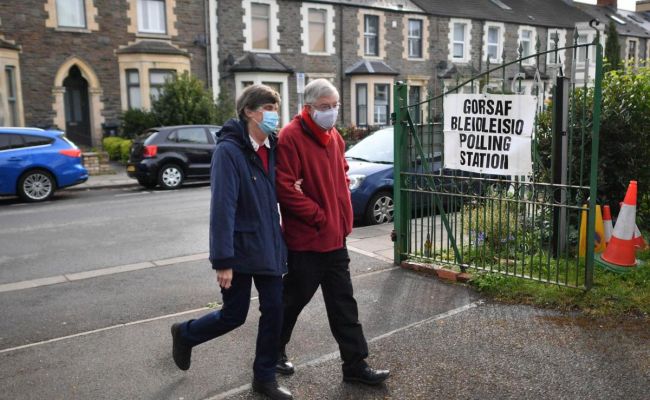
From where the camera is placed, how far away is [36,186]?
524 inches

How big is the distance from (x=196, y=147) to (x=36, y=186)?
4.03m

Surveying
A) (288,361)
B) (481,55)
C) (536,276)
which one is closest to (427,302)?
(536,276)

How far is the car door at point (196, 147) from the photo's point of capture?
15.5m

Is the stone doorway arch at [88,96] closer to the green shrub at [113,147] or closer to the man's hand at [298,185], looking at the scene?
the green shrub at [113,147]

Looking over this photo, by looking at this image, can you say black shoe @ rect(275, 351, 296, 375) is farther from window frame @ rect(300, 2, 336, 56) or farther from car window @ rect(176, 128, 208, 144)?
window frame @ rect(300, 2, 336, 56)

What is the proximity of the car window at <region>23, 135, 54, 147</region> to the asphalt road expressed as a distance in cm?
703

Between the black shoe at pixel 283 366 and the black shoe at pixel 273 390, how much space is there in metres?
0.29

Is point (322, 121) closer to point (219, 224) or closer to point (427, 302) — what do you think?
point (219, 224)

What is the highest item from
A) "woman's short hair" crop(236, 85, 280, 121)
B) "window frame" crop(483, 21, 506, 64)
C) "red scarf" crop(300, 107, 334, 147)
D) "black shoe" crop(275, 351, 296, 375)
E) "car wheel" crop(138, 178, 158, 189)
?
"window frame" crop(483, 21, 506, 64)

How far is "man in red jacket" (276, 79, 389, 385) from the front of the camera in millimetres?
3625

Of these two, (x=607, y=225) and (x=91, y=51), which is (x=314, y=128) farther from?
(x=91, y=51)

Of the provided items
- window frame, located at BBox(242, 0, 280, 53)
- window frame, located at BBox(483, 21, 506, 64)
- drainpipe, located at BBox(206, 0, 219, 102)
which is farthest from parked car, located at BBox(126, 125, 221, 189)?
window frame, located at BBox(483, 21, 506, 64)

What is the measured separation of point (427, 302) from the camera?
5203mm

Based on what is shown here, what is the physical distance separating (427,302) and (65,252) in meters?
5.22
